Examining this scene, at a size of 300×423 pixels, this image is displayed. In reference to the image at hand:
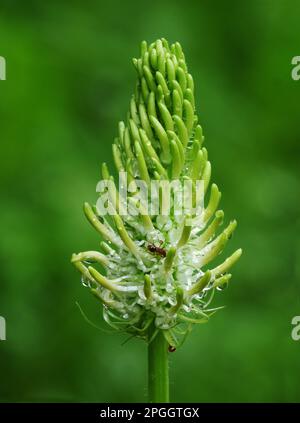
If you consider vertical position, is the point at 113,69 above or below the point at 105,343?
above

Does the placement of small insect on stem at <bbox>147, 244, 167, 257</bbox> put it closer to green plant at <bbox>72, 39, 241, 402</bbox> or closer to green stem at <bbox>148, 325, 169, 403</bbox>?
green plant at <bbox>72, 39, 241, 402</bbox>

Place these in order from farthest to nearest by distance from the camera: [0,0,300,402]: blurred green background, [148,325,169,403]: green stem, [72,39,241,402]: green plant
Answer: [0,0,300,402]: blurred green background, [72,39,241,402]: green plant, [148,325,169,403]: green stem

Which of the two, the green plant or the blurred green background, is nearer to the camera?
the green plant

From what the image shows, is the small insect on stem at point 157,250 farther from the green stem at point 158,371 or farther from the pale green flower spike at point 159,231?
the green stem at point 158,371

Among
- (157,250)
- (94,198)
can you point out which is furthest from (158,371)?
(94,198)

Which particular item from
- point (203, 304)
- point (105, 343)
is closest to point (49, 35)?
point (105, 343)

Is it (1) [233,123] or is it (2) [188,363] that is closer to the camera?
(2) [188,363]

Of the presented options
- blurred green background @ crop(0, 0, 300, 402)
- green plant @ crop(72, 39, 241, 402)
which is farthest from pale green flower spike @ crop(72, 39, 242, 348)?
blurred green background @ crop(0, 0, 300, 402)

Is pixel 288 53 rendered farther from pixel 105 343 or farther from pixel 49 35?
pixel 105 343
